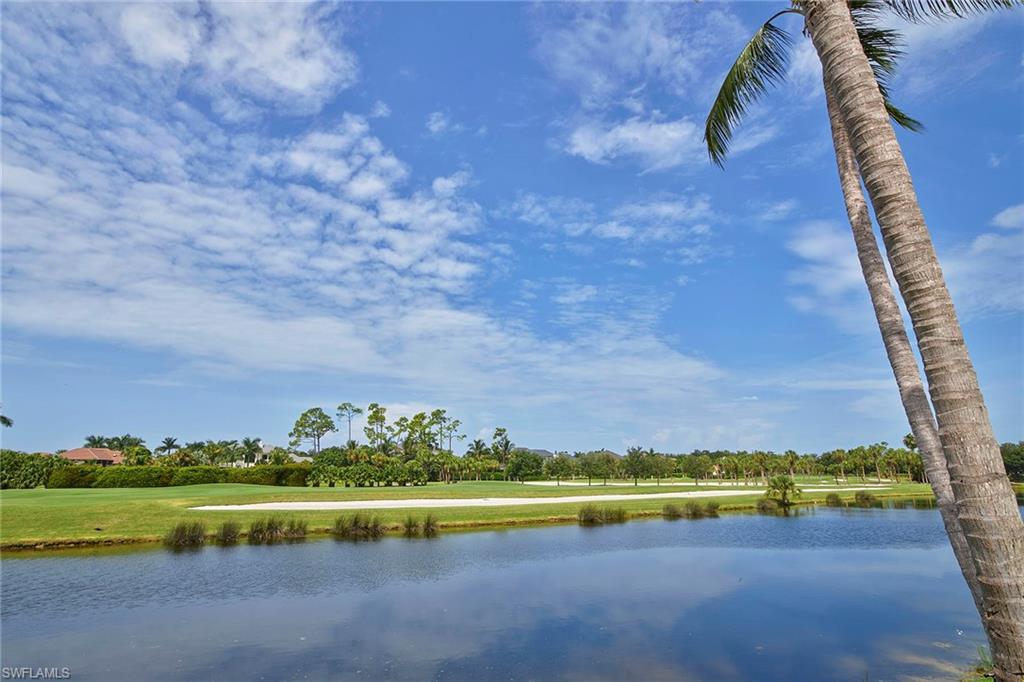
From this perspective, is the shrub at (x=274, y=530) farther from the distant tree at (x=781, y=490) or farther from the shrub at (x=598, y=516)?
the distant tree at (x=781, y=490)

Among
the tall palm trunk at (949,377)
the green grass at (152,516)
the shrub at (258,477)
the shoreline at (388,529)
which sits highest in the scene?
the tall palm trunk at (949,377)

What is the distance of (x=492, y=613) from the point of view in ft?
49.2

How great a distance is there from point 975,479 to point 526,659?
10.0 meters

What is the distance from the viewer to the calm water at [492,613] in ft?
37.4

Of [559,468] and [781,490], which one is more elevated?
[559,468]

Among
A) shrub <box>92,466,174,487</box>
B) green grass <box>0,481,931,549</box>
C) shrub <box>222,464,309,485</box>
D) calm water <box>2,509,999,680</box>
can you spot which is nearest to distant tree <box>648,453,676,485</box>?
green grass <box>0,481,931,549</box>

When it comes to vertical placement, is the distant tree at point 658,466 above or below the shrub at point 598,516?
above

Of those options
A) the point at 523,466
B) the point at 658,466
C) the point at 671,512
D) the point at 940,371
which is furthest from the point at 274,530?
the point at 658,466

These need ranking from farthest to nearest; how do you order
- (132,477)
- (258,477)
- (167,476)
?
(258,477) < (167,476) < (132,477)

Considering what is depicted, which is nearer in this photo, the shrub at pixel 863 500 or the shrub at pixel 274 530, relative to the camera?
the shrub at pixel 274 530

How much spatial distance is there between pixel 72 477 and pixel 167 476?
8.10m

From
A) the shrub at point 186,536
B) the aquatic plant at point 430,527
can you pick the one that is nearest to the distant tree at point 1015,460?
the aquatic plant at point 430,527

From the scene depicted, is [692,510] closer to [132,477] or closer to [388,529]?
[388,529]

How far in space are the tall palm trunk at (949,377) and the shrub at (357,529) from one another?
2701 centimetres
